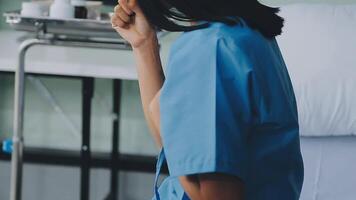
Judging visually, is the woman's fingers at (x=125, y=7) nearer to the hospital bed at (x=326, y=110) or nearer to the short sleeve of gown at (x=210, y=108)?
the short sleeve of gown at (x=210, y=108)

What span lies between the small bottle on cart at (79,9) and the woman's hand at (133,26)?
1.19 meters

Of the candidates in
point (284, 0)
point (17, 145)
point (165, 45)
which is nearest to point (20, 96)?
point (17, 145)

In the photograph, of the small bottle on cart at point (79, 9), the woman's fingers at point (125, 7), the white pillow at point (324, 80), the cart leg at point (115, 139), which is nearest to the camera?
the woman's fingers at point (125, 7)

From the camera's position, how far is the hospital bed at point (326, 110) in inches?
73.6

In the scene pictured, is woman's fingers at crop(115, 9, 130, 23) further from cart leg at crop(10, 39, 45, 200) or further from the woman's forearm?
cart leg at crop(10, 39, 45, 200)

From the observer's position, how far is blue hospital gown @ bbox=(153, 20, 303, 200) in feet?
2.99

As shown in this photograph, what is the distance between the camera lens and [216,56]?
3.01 feet

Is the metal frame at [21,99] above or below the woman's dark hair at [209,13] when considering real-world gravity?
below

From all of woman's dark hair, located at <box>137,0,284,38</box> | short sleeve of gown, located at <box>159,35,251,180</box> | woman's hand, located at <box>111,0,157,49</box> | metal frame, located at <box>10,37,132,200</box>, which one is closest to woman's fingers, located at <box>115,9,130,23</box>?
woman's hand, located at <box>111,0,157,49</box>

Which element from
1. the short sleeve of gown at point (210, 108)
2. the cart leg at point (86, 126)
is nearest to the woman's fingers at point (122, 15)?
the short sleeve of gown at point (210, 108)

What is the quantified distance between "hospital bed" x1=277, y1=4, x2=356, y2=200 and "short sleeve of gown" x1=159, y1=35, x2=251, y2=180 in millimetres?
970

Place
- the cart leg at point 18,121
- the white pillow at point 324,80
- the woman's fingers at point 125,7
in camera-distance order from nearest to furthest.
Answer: the woman's fingers at point 125,7, the white pillow at point 324,80, the cart leg at point 18,121

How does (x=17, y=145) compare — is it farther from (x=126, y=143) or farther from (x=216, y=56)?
(x=216, y=56)

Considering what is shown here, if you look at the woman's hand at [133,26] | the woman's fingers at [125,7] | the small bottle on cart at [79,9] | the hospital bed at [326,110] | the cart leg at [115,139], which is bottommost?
the cart leg at [115,139]
